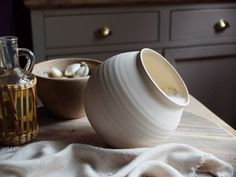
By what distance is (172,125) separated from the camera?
24.8 inches

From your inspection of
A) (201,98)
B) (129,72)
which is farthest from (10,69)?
(201,98)

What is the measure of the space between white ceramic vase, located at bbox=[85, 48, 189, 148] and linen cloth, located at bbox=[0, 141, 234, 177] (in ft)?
0.09

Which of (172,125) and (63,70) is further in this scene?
(63,70)

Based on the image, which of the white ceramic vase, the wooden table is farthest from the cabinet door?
the white ceramic vase

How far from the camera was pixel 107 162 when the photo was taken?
600 millimetres

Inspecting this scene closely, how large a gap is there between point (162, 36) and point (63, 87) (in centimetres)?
74

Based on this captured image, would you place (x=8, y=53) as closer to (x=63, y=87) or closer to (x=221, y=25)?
(x=63, y=87)

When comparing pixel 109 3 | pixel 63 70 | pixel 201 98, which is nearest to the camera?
pixel 63 70

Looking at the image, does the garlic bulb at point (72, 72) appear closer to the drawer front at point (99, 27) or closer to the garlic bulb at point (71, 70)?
the garlic bulb at point (71, 70)

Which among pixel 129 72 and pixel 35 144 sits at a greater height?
pixel 129 72

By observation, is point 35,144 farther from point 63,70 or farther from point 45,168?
point 63,70

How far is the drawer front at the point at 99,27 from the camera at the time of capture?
127 cm

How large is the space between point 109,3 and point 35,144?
29.2 inches

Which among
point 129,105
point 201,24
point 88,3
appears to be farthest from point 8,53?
point 201,24
